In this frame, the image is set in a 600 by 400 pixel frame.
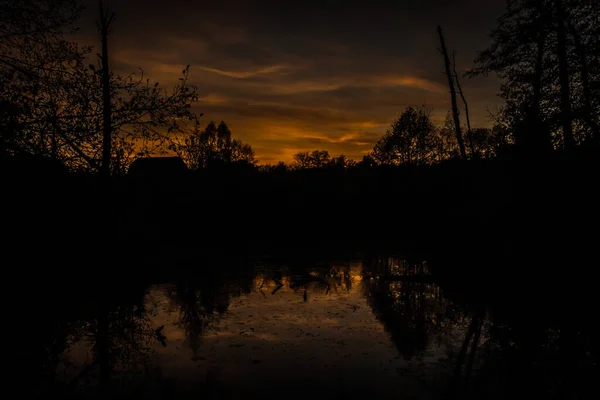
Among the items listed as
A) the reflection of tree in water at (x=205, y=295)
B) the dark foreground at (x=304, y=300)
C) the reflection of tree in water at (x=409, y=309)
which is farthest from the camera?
the reflection of tree in water at (x=205, y=295)

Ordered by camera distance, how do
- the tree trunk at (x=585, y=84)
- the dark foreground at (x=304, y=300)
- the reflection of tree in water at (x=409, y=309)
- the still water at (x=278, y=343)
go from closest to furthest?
1. the still water at (x=278, y=343)
2. the dark foreground at (x=304, y=300)
3. the reflection of tree in water at (x=409, y=309)
4. the tree trunk at (x=585, y=84)

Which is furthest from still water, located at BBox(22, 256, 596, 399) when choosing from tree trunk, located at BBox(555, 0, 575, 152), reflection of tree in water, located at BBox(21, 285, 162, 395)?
tree trunk, located at BBox(555, 0, 575, 152)

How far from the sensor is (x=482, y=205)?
17328 millimetres

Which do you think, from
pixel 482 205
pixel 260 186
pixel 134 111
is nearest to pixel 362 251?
pixel 482 205

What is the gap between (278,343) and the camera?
841 cm

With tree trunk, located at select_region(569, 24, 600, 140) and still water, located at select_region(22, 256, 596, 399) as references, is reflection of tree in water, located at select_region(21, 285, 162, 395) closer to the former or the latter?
still water, located at select_region(22, 256, 596, 399)

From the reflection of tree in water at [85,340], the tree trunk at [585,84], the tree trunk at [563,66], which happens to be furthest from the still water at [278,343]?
the tree trunk at [563,66]

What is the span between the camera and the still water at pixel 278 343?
641cm

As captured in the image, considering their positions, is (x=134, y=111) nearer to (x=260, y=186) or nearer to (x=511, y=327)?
(x=511, y=327)

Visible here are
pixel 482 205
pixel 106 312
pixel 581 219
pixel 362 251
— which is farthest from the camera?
pixel 362 251

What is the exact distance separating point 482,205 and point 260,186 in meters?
15.0

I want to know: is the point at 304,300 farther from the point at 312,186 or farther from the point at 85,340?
the point at 312,186

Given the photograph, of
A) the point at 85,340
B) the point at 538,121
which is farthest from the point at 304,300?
the point at 538,121

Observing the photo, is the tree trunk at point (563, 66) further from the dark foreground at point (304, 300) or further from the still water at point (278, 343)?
the still water at point (278, 343)
